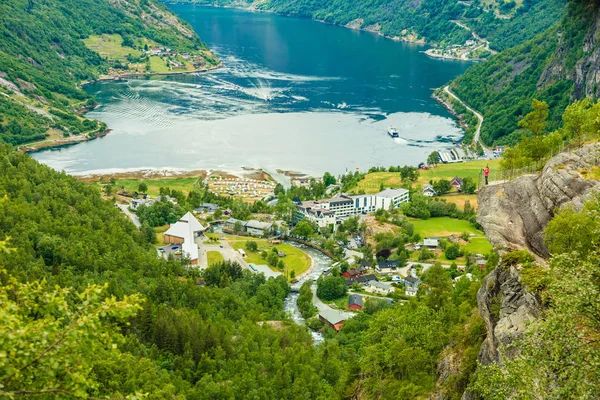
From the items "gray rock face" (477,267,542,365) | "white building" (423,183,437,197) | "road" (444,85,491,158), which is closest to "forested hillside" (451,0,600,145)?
"road" (444,85,491,158)

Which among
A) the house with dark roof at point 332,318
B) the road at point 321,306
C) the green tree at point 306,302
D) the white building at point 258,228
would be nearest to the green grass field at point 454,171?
the white building at point 258,228

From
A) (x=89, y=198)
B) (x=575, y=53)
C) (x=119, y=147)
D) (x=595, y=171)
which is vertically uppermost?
(x=595, y=171)

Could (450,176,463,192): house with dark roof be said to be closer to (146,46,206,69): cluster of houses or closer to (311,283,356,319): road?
(311,283,356,319): road

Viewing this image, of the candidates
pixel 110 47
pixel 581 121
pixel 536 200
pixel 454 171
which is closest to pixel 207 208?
pixel 454 171

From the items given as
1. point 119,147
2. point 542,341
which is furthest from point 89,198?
point 542,341

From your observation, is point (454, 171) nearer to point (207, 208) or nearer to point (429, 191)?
point (429, 191)

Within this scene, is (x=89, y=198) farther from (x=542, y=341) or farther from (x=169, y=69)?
(x=169, y=69)

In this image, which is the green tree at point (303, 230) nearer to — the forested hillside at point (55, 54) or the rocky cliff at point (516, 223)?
the rocky cliff at point (516, 223)
